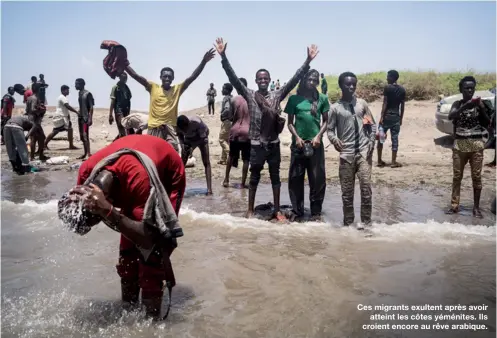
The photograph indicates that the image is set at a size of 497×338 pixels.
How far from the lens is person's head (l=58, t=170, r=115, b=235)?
96.6 inches

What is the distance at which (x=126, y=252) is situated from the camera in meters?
3.04

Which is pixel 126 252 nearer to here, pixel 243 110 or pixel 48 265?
pixel 48 265

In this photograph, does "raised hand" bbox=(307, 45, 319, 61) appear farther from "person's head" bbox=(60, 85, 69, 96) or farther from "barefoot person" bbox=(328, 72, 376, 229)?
"person's head" bbox=(60, 85, 69, 96)

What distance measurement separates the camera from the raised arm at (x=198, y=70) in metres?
5.95

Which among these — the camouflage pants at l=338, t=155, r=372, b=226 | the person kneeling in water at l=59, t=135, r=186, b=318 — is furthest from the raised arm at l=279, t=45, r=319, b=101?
the person kneeling in water at l=59, t=135, r=186, b=318

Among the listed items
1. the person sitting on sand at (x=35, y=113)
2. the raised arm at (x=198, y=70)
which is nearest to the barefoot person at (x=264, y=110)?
the raised arm at (x=198, y=70)

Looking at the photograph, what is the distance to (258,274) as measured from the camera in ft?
13.1

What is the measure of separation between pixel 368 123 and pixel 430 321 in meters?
2.80

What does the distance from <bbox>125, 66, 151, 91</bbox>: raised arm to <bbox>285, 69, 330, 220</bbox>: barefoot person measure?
2.17 metres

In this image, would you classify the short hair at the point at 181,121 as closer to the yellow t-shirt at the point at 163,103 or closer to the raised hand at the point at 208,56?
the yellow t-shirt at the point at 163,103

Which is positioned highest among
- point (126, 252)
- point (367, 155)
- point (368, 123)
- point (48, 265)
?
point (368, 123)

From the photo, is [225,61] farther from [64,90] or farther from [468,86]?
[64,90]

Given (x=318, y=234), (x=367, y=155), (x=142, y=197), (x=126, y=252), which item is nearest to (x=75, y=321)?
(x=126, y=252)

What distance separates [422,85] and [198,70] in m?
15.0
